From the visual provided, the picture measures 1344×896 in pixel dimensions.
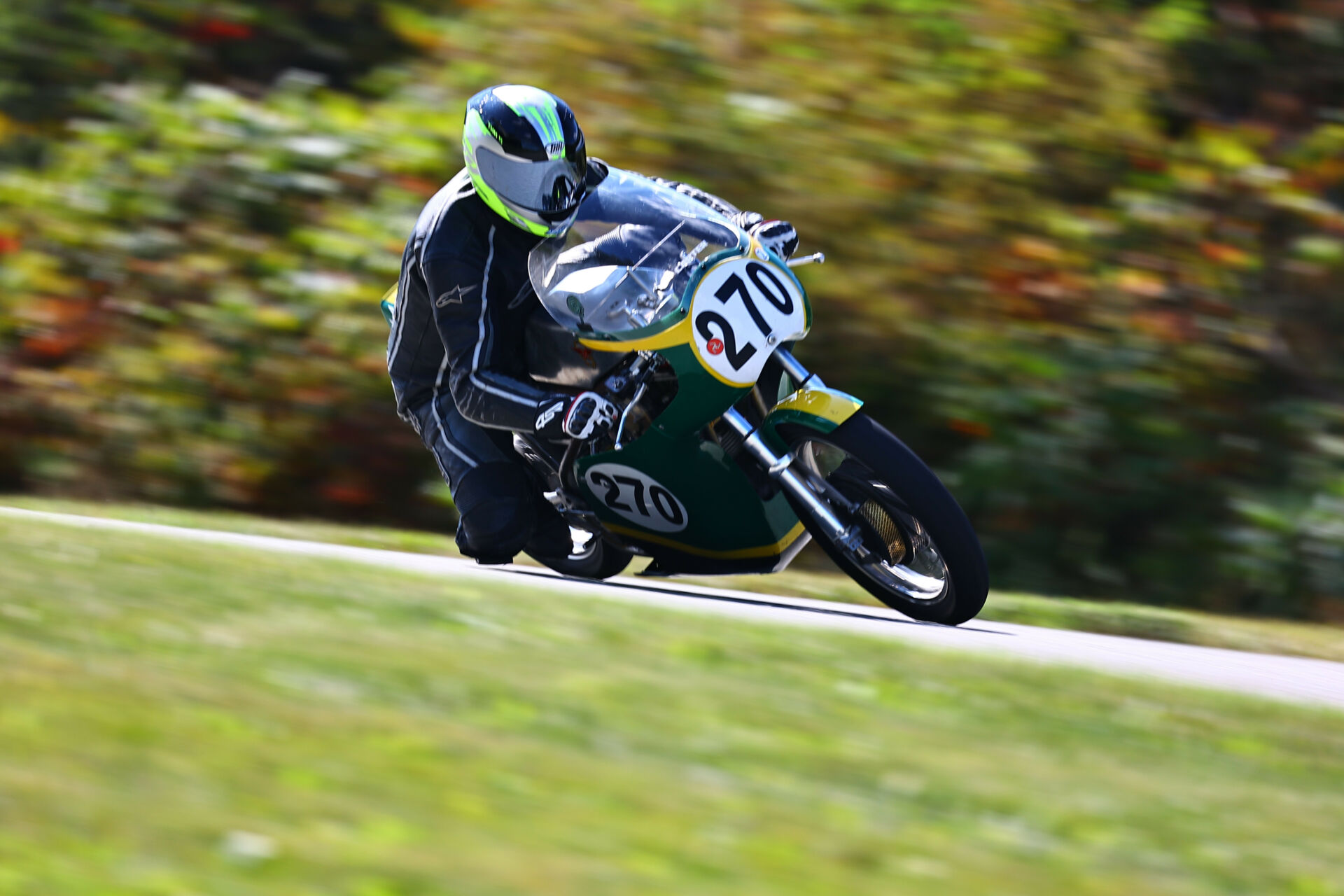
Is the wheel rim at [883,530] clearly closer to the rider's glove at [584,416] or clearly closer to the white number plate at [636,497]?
the white number plate at [636,497]

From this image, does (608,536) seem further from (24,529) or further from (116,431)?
(116,431)

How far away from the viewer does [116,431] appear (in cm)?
1079

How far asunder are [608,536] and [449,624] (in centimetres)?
142

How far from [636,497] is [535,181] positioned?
4.12 feet

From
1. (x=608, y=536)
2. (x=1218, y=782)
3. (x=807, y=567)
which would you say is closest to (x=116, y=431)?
(x=807, y=567)

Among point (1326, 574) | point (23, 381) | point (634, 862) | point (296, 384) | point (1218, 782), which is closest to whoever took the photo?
point (634, 862)

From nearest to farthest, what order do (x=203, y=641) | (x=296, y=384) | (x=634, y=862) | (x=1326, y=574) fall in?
(x=634, y=862) < (x=203, y=641) < (x=1326, y=574) < (x=296, y=384)

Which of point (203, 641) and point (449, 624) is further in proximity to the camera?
point (449, 624)

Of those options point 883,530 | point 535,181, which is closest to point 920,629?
point 883,530

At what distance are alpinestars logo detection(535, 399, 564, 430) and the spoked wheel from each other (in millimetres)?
794

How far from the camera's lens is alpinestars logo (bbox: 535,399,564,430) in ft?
20.7

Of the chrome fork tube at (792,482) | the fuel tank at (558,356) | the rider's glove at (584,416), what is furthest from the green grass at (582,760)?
the fuel tank at (558,356)

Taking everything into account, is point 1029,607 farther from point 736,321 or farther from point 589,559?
point 736,321

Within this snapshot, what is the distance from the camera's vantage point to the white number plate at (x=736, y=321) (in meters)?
6.02
